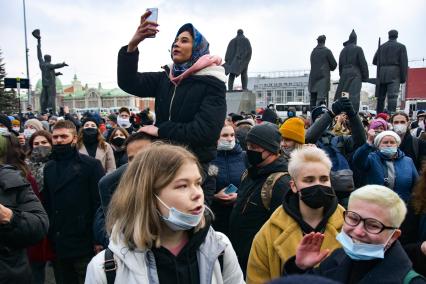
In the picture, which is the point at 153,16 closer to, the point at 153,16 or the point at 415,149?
the point at 153,16

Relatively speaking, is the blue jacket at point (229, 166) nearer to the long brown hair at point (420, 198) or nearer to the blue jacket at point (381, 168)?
the blue jacket at point (381, 168)

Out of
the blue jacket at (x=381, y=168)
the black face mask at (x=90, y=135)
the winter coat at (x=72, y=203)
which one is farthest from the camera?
the black face mask at (x=90, y=135)

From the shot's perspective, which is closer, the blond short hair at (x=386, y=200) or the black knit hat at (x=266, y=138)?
the blond short hair at (x=386, y=200)

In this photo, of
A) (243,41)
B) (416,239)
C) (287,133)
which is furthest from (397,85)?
(416,239)

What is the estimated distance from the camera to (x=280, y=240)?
2.59 m

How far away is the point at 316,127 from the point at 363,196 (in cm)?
236

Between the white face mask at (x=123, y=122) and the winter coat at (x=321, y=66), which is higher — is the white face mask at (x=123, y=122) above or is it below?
below

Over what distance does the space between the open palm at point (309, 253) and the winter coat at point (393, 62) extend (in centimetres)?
1054

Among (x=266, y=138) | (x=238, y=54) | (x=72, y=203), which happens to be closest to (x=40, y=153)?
(x=72, y=203)

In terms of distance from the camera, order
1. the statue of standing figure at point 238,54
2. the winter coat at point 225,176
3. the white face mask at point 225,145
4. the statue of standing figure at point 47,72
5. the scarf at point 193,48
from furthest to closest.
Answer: the statue of standing figure at point 47,72 < the statue of standing figure at point 238,54 < the white face mask at point 225,145 < the winter coat at point 225,176 < the scarf at point 193,48

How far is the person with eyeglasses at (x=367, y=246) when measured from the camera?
6.86 feet

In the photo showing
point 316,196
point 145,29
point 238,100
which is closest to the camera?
point 316,196

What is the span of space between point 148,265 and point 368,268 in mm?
1160

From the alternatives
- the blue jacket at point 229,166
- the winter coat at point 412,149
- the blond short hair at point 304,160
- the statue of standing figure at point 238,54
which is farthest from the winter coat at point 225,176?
the statue of standing figure at point 238,54
